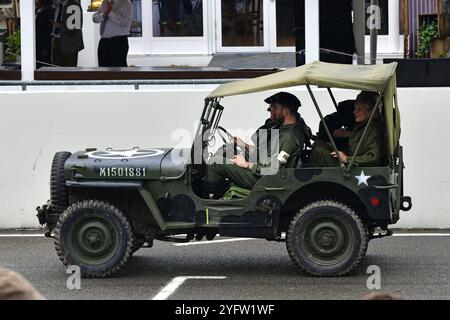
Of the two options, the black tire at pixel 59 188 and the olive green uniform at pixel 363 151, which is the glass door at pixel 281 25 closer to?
the olive green uniform at pixel 363 151

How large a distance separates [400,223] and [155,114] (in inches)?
117

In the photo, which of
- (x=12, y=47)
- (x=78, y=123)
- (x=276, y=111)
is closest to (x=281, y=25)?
(x=12, y=47)

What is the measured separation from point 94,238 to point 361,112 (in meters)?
2.58

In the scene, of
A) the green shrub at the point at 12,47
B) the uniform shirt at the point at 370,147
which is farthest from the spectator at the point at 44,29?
the uniform shirt at the point at 370,147

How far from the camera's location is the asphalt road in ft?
29.7

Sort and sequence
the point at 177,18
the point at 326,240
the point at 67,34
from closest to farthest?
the point at 326,240, the point at 67,34, the point at 177,18

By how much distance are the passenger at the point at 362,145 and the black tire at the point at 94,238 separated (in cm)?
177

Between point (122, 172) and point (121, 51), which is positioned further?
point (121, 51)

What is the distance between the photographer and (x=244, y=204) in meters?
9.75

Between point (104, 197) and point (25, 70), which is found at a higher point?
point (25, 70)

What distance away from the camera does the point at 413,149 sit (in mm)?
12492

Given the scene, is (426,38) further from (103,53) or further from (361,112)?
(361,112)
